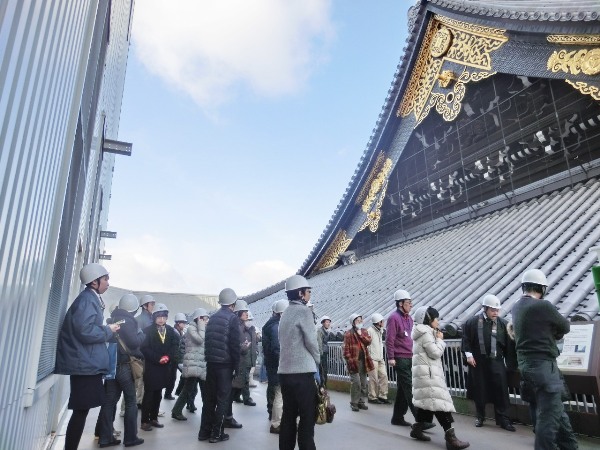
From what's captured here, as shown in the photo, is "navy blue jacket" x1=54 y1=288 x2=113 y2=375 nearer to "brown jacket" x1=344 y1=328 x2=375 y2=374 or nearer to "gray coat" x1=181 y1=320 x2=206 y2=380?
"gray coat" x1=181 y1=320 x2=206 y2=380

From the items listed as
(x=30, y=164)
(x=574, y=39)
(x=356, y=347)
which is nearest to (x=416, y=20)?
(x=574, y=39)

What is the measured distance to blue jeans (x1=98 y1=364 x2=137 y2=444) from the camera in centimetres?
409

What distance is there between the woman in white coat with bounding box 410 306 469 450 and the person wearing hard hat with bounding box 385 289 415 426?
0.76 metres

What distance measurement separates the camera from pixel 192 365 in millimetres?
5723

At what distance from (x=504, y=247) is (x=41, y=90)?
751 centimetres

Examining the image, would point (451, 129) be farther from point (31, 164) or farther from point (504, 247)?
point (31, 164)

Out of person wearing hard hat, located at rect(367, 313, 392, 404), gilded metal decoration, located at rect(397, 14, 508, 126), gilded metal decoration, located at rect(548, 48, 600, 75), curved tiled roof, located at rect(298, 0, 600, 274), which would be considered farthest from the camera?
gilded metal decoration, located at rect(397, 14, 508, 126)

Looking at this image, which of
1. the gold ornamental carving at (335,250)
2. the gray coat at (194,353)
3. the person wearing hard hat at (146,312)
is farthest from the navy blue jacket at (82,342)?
the gold ornamental carving at (335,250)

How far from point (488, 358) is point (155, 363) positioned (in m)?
3.83

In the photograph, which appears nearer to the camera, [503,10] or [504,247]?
[504,247]

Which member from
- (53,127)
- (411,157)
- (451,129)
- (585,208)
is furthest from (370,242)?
(53,127)

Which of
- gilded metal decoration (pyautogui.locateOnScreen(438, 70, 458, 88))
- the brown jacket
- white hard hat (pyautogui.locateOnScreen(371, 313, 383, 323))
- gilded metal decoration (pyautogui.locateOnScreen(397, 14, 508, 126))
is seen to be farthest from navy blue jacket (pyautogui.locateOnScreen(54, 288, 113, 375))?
gilded metal decoration (pyautogui.locateOnScreen(438, 70, 458, 88))

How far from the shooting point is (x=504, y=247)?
7.56 meters

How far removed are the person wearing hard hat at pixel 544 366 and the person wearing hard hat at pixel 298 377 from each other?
160 centimetres
